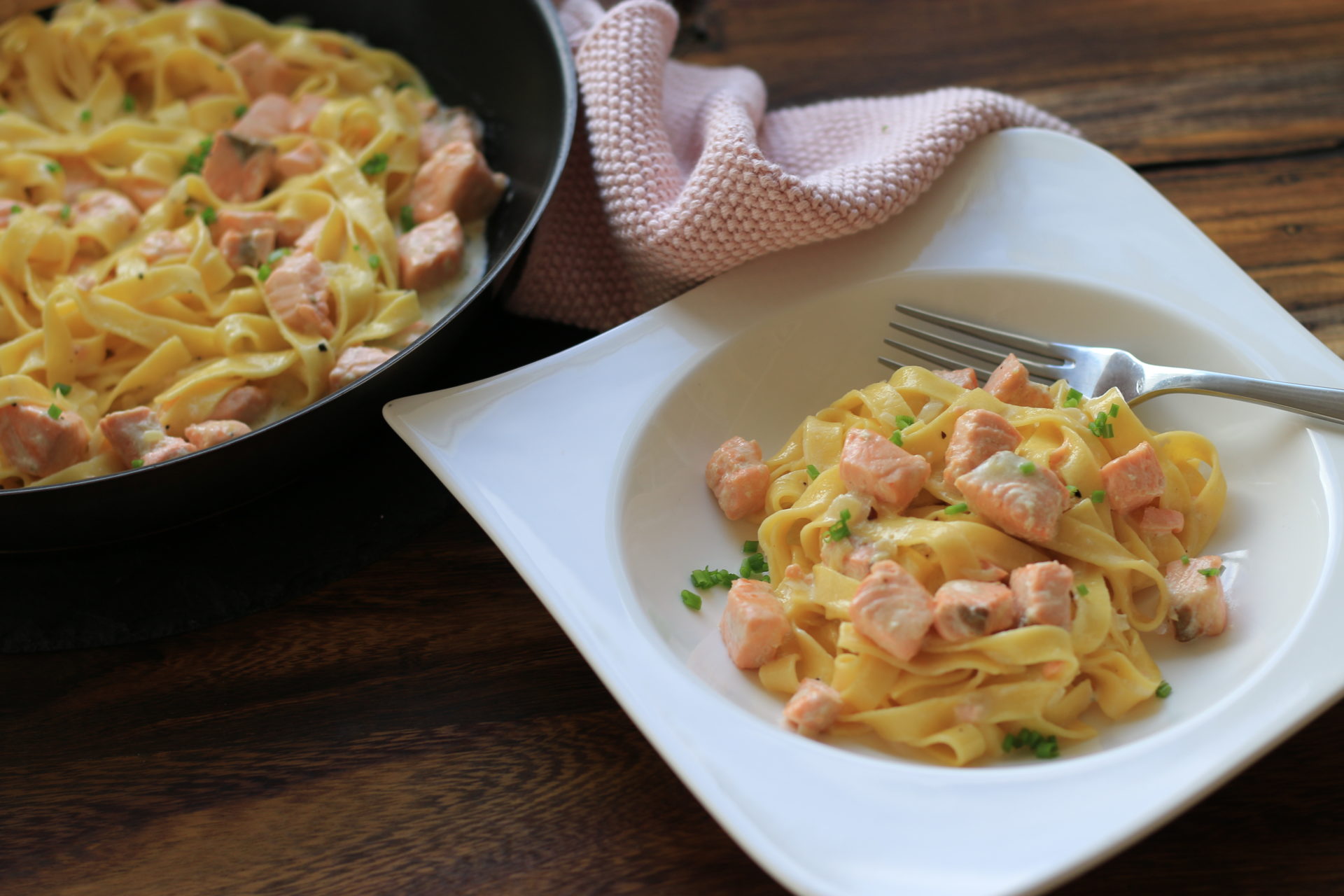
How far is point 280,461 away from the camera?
2199 millimetres

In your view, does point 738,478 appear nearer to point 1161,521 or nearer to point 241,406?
point 1161,521

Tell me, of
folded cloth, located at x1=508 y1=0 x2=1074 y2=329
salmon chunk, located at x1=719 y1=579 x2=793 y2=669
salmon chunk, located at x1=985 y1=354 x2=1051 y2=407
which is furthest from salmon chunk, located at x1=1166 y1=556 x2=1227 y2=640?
folded cloth, located at x1=508 y1=0 x2=1074 y2=329

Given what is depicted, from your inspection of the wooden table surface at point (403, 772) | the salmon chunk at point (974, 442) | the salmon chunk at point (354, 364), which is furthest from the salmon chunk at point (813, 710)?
the salmon chunk at point (354, 364)

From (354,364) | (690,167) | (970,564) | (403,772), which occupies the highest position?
(690,167)

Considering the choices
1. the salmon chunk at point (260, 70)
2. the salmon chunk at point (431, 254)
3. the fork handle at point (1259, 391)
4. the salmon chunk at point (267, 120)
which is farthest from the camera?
the salmon chunk at point (260, 70)

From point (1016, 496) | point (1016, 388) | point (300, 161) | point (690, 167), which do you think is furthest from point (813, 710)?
point (300, 161)

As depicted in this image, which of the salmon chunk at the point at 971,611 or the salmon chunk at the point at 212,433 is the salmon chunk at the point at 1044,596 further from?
the salmon chunk at the point at 212,433

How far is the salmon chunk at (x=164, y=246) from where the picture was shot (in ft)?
9.28

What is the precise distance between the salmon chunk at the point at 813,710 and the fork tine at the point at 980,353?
102cm

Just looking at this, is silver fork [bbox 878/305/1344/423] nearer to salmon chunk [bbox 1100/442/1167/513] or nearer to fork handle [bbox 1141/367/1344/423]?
fork handle [bbox 1141/367/1344/423]

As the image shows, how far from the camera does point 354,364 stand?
253 cm

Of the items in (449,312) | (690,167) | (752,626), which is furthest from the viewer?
(690,167)

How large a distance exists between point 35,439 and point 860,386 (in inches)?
73.2

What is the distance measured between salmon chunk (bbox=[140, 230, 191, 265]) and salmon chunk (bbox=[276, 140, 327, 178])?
38cm
